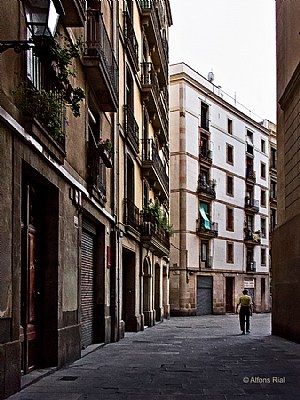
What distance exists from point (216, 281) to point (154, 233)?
816 inches

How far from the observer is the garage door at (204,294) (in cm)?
4550

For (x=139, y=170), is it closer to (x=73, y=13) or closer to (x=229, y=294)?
(x=73, y=13)

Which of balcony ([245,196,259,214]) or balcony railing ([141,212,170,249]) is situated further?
balcony ([245,196,259,214])

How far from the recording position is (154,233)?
A: 1081 inches

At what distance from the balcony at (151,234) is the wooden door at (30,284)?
13.9 metres

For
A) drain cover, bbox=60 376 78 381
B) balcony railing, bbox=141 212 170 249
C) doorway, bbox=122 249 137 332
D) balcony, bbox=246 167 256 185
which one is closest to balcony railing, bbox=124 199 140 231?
balcony railing, bbox=141 212 170 249

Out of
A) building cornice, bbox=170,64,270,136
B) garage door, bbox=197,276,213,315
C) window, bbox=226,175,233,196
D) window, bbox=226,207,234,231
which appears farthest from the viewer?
window, bbox=226,175,233,196

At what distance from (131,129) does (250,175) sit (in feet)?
107

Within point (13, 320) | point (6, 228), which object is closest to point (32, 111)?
point (6, 228)

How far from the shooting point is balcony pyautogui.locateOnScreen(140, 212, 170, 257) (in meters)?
25.8

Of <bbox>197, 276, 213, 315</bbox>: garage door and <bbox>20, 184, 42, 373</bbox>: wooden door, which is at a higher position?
<bbox>20, 184, 42, 373</bbox>: wooden door

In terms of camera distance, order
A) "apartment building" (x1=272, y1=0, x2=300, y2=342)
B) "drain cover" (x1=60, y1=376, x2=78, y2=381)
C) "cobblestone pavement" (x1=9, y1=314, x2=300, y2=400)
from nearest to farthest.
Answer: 1. "cobblestone pavement" (x1=9, y1=314, x2=300, y2=400)
2. "drain cover" (x1=60, y1=376, x2=78, y2=381)
3. "apartment building" (x1=272, y1=0, x2=300, y2=342)

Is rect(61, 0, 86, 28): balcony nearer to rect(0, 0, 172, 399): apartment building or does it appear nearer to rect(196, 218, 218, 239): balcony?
rect(0, 0, 172, 399): apartment building

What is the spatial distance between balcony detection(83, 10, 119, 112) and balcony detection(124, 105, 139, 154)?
473cm
